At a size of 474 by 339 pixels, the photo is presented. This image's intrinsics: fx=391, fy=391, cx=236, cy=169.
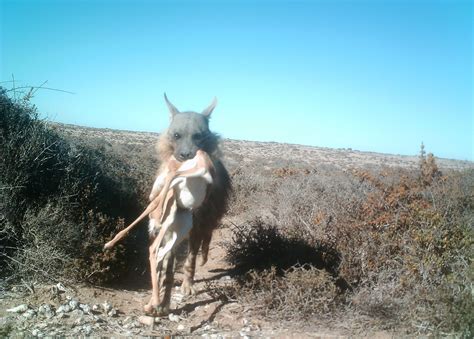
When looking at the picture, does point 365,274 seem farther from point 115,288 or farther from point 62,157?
point 62,157

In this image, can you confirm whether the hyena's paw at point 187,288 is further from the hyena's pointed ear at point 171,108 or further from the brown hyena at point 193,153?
the hyena's pointed ear at point 171,108

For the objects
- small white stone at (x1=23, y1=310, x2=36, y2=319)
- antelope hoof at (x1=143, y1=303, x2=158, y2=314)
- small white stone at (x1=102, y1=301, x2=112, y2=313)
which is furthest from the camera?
small white stone at (x1=102, y1=301, x2=112, y2=313)

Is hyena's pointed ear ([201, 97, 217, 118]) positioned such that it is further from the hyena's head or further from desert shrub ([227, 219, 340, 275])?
desert shrub ([227, 219, 340, 275])

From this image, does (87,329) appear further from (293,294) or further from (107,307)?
(293,294)

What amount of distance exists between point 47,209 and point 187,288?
2247mm

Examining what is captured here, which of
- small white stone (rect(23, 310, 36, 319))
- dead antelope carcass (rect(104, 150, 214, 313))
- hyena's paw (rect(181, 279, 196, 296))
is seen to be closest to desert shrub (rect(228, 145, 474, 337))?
hyena's paw (rect(181, 279, 196, 296))

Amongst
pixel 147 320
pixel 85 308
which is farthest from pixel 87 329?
pixel 147 320

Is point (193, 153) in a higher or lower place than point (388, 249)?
higher

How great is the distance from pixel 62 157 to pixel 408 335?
5370mm

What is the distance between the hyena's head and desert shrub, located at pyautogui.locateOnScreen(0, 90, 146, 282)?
5.34ft

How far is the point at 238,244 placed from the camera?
6.85 meters

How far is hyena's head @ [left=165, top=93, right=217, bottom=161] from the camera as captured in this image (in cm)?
530

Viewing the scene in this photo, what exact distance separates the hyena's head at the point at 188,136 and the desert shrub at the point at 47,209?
163 centimetres

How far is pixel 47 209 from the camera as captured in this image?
5.33 meters
